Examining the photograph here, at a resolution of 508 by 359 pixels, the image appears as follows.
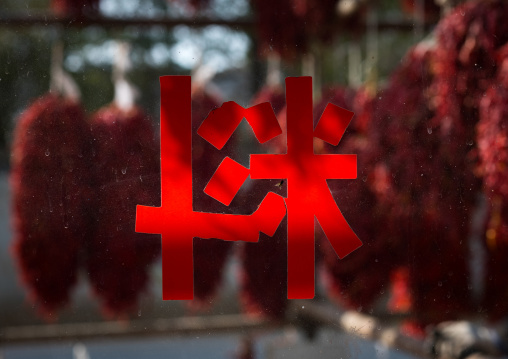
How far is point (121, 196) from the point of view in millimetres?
922

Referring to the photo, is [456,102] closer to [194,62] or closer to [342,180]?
[342,180]

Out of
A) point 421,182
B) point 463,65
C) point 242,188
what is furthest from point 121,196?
point 463,65

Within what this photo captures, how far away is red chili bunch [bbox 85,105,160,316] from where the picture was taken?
92 cm

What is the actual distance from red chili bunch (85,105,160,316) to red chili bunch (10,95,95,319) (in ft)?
0.07

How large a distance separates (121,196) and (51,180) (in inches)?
4.7

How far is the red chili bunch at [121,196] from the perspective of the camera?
92 centimetres

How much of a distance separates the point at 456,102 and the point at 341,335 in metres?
0.47

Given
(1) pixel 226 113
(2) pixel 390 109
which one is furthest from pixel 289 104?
(2) pixel 390 109

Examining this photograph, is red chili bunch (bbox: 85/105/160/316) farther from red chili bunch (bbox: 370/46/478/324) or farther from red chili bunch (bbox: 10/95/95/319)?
red chili bunch (bbox: 370/46/478/324)

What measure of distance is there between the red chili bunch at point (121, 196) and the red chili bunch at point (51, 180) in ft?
0.07

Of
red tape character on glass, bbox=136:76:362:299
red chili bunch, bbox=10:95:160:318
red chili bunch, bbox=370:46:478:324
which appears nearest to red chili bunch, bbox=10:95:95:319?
red chili bunch, bbox=10:95:160:318

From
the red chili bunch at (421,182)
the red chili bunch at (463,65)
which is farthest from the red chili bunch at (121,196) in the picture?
the red chili bunch at (463,65)

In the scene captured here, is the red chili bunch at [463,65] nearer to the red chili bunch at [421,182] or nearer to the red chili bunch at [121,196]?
the red chili bunch at [421,182]

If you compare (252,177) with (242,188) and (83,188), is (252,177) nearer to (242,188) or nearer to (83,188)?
(242,188)
